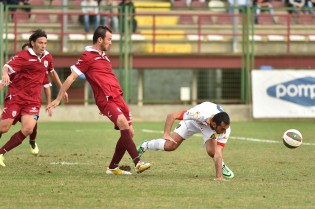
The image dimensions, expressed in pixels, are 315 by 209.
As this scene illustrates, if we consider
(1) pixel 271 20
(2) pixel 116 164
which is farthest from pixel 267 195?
(1) pixel 271 20

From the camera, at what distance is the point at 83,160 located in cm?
1616

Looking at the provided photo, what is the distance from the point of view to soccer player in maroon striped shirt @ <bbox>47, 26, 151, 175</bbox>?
524 inches

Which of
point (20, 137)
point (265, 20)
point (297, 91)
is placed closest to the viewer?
point (20, 137)

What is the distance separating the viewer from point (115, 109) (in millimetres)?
13336

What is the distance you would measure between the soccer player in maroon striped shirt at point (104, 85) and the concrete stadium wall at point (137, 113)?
54.2 feet

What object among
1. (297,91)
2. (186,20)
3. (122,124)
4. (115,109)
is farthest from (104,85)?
(186,20)

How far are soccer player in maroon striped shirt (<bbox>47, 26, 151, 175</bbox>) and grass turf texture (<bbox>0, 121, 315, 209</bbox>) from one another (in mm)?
520

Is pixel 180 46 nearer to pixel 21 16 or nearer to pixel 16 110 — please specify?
pixel 21 16

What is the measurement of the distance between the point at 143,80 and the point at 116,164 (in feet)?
61.8

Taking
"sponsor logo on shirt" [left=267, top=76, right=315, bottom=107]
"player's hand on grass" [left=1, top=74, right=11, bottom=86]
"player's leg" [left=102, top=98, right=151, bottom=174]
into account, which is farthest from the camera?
"sponsor logo on shirt" [left=267, top=76, right=315, bottom=107]

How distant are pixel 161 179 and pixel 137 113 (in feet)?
58.5

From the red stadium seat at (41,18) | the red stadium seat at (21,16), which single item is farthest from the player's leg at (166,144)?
the red stadium seat at (41,18)

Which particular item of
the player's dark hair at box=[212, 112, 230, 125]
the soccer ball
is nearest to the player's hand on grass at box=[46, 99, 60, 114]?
the player's dark hair at box=[212, 112, 230, 125]

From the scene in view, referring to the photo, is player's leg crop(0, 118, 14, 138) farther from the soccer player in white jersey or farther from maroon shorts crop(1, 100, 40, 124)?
the soccer player in white jersey
